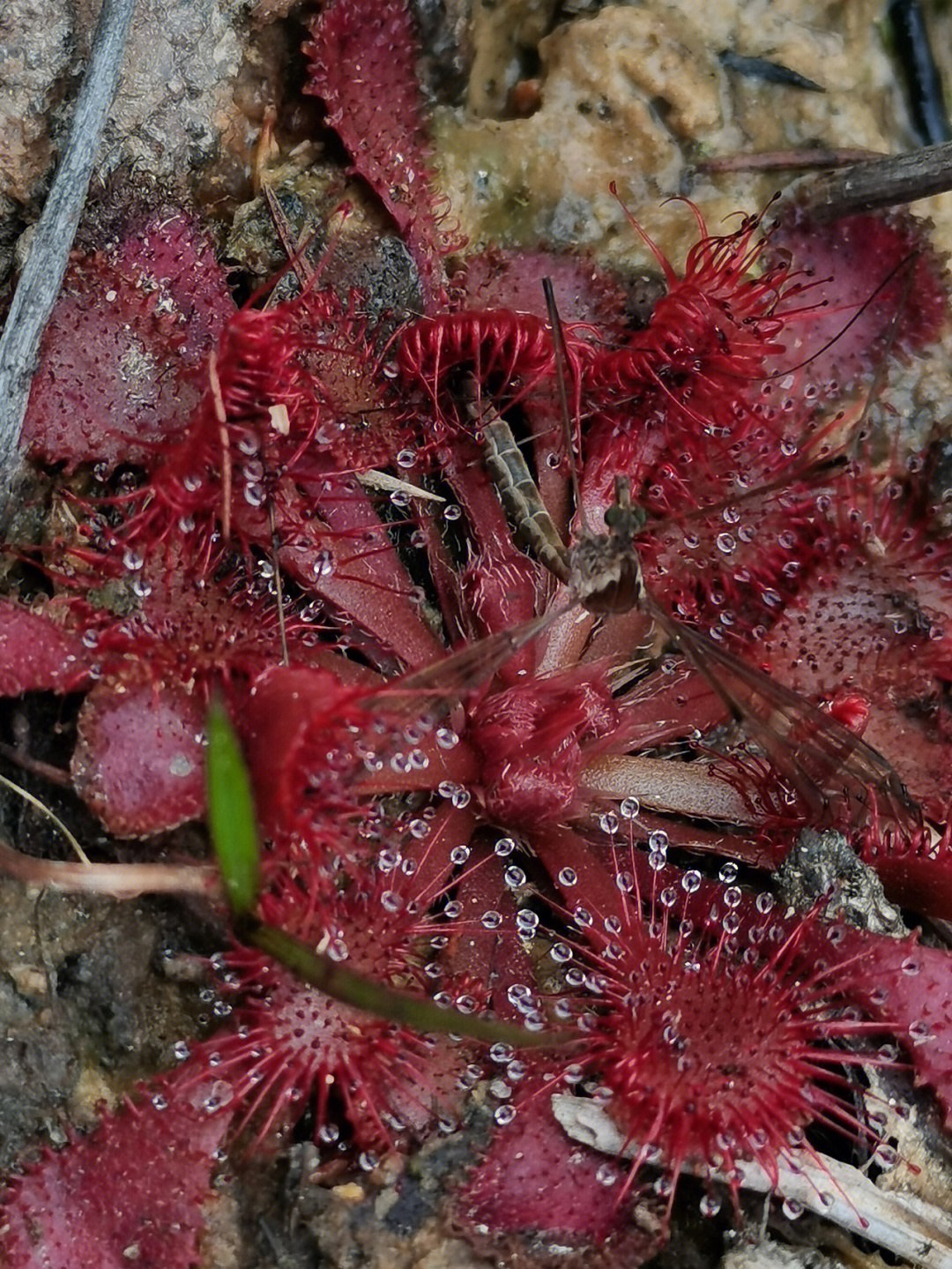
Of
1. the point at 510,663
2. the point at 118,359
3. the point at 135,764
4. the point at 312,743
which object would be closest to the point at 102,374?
the point at 118,359

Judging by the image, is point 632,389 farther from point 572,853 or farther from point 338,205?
point 572,853

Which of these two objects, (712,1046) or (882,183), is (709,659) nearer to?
(712,1046)

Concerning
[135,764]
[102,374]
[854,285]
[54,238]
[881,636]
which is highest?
[54,238]

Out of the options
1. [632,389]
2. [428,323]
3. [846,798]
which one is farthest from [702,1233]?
[428,323]

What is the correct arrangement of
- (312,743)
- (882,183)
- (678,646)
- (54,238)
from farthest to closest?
1. (882,183)
2. (678,646)
3. (54,238)
4. (312,743)

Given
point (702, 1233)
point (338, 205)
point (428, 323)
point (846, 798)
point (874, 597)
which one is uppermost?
point (338, 205)

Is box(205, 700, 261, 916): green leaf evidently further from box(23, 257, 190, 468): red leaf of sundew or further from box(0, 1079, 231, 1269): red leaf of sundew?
box(23, 257, 190, 468): red leaf of sundew
